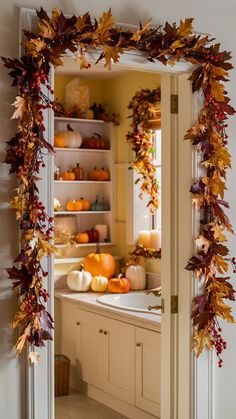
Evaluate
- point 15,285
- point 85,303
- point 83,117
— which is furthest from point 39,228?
point 83,117

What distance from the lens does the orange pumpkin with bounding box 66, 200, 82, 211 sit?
19.9 feet

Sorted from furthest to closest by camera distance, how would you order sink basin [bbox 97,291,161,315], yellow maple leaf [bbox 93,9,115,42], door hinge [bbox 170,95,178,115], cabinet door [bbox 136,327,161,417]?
sink basin [bbox 97,291,161,315], cabinet door [bbox 136,327,161,417], door hinge [bbox 170,95,178,115], yellow maple leaf [bbox 93,9,115,42]

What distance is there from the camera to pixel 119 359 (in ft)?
16.3

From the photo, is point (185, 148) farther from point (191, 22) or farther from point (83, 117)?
point (83, 117)

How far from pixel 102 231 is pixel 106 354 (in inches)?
→ 56.0

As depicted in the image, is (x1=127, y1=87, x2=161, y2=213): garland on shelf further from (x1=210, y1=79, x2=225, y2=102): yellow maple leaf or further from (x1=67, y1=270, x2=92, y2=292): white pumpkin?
(x1=210, y1=79, x2=225, y2=102): yellow maple leaf

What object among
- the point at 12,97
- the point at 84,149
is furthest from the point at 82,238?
the point at 12,97

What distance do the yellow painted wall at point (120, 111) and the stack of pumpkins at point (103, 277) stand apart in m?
0.23

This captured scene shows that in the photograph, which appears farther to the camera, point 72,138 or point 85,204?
point 85,204

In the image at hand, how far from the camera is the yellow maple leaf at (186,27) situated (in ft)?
10.0

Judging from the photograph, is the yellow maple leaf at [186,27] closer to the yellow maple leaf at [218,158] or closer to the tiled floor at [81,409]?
the yellow maple leaf at [218,158]

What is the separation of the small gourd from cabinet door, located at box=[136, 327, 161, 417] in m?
1.14

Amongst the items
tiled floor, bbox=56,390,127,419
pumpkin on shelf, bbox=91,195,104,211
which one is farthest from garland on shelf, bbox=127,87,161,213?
tiled floor, bbox=56,390,127,419

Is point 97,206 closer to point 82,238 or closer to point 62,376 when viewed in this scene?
point 82,238
